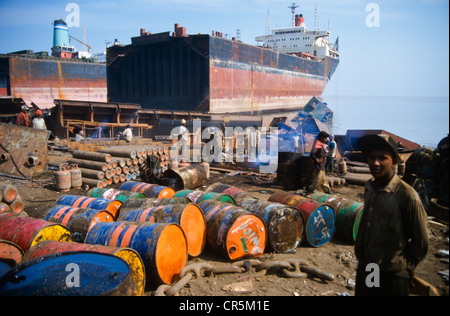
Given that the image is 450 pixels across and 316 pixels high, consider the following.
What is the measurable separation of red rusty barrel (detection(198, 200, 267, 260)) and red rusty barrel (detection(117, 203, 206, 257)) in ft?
0.54

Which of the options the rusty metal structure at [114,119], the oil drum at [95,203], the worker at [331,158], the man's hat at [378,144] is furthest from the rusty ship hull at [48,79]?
the man's hat at [378,144]

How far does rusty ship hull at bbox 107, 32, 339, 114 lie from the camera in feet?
84.1

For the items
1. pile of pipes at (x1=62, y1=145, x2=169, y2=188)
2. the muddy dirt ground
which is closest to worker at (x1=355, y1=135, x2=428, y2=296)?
the muddy dirt ground

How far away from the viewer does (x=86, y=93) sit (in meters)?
33.9

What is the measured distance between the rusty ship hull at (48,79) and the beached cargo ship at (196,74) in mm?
4036

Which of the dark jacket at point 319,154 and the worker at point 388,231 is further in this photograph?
the dark jacket at point 319,154

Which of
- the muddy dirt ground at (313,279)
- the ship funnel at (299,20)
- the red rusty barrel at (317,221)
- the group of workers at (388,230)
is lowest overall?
the muddy dirt ground at (313,279)

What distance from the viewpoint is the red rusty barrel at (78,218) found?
5238 mm

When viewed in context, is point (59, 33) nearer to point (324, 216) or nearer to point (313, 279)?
point (324, 216)

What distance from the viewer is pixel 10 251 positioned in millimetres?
4145

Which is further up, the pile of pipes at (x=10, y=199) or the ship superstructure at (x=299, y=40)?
the ship superstructure at (x=299, y=40)

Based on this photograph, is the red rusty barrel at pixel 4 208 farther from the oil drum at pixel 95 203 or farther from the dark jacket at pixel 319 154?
the dark jacket at pixel 319 154
